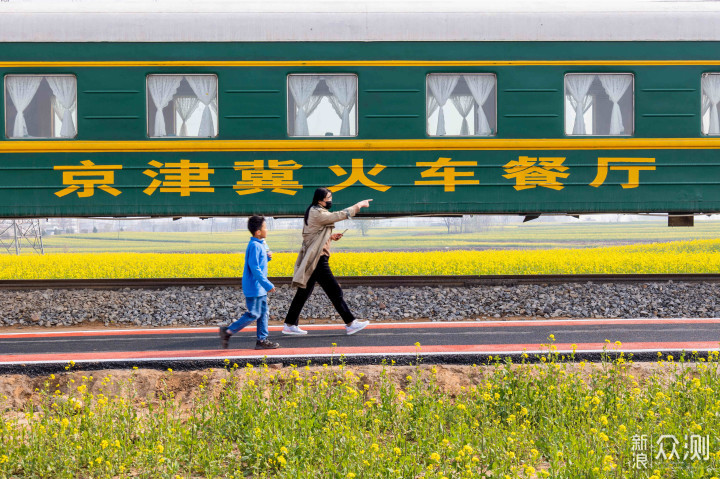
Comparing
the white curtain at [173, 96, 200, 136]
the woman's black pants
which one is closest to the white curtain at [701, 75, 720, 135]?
the woman's black pants

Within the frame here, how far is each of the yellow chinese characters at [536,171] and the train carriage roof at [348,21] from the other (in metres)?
1.56

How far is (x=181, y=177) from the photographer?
854 cm

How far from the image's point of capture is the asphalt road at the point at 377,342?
5.92 metres

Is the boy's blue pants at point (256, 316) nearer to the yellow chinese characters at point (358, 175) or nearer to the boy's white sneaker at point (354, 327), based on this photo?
the boy's white sneaker at point (354, 327)

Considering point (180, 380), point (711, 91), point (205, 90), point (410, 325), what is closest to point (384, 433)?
point (180, 380)

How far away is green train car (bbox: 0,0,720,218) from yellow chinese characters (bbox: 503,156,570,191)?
0.03m

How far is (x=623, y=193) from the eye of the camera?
8.75 metres

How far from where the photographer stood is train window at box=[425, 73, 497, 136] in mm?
8633

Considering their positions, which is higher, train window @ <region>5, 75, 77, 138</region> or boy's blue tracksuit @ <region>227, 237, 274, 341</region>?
train window @ <region>5, 75, 77, 138</region>

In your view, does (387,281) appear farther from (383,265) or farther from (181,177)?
(383,265)

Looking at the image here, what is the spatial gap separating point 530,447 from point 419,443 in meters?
0.65

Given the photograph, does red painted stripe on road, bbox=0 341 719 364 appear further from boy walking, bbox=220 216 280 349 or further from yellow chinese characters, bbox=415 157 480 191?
yellow chinese characters, bbox=415 157 480 191

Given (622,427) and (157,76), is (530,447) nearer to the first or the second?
(622,427)

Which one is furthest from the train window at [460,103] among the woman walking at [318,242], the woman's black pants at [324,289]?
the woman's black pants at [324,289]
